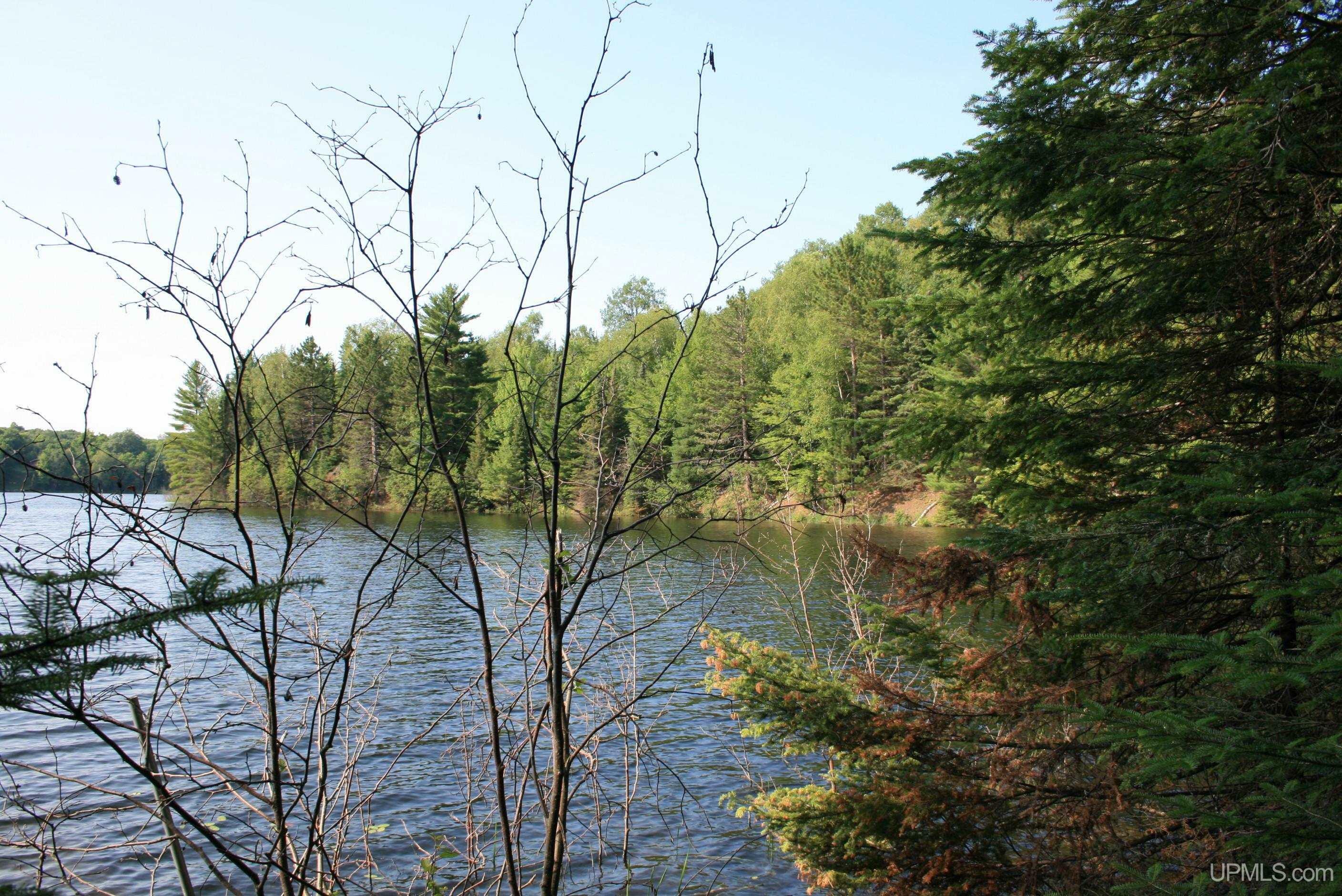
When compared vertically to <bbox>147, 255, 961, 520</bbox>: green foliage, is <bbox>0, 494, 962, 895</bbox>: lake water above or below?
below

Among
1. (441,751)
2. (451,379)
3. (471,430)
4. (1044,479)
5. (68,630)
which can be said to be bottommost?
(441,751)

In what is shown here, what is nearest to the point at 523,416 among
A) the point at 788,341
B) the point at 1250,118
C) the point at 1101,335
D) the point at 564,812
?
the point at 564,812

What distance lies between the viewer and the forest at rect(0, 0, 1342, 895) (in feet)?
8.46

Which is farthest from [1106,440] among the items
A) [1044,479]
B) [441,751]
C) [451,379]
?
[441,751]

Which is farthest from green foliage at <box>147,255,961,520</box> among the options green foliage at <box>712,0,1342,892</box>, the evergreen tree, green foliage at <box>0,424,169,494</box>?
green foliage at <box>712,0,1342,892</box>

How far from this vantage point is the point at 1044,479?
5.01m

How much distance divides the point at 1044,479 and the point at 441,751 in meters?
7.60

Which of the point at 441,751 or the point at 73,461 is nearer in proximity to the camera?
the point at 73,461

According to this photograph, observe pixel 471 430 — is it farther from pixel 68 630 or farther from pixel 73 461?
pixel 68 630

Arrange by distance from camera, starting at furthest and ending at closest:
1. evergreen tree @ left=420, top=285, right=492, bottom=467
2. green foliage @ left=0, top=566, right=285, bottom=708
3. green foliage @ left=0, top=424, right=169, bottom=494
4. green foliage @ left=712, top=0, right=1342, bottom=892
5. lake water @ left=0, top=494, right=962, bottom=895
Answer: lake water @ left=0, top=494, right=962, bottom=895 → green foliage @ left=712, top=0, right=1342, bottom=892 → evergreen tree @ left=420, top=285, right=492, bottom=467 → green foliage @ left=0, top=424, right=169, bottom=494 → green foliage @ left=0, top=566, right=285, bottom=708

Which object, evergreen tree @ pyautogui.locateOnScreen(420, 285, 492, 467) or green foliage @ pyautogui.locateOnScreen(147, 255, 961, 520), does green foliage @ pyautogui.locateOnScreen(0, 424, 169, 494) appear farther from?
evergreen tree @ pyautogui.locateOnScreen(420, 285, 492, 467)

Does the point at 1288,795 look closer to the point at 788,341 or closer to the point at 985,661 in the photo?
the point at 985,661

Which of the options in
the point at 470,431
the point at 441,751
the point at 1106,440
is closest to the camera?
the point at 470,431

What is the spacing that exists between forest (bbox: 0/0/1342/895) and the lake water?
1.13 feet
